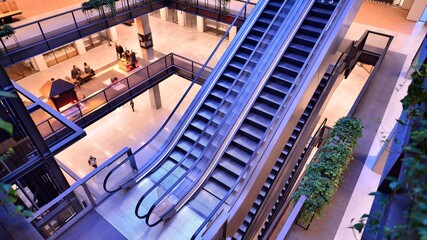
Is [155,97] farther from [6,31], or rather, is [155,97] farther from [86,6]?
[6,31]

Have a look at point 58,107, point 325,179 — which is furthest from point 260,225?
point 58,107

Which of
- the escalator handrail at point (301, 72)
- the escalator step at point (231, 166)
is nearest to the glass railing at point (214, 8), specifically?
the escalator handrail at point (301, 72)

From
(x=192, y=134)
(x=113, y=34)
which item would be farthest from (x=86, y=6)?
(x=113, y=34)

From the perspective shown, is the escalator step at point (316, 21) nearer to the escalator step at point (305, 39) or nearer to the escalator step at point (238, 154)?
the escalator step at point (305, 39)

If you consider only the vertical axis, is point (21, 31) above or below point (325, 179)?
above

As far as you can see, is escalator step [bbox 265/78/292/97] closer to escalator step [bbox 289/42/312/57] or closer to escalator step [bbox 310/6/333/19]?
escalator step [bbox 289/42/312/57]

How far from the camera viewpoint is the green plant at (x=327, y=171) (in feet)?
17.6

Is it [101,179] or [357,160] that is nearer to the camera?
[101,179]

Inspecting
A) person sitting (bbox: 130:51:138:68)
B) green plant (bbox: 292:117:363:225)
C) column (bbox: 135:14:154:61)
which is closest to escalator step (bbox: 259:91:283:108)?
green plant (bbox: 292:117:363:225)

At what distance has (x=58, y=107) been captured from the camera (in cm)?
1022

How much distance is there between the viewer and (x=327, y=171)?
18.8 ft

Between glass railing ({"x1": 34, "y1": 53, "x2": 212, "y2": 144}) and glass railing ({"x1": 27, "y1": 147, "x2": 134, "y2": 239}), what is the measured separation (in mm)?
2016

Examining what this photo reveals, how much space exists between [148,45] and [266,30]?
29.2 ft

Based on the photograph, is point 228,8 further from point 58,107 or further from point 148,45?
point 58,107
